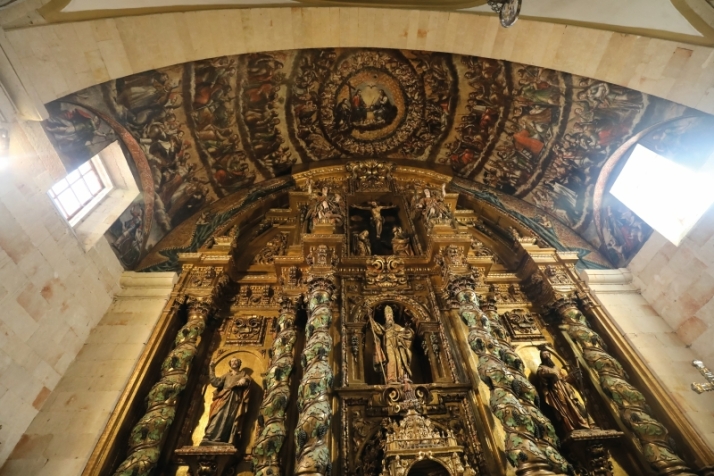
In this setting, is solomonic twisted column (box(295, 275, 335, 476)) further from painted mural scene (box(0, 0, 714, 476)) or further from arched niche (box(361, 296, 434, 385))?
arched niche (box(361, 296, 434, 385))

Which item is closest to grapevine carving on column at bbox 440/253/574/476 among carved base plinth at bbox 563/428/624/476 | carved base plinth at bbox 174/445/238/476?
carved base plinth at bbox 563/428/624/476

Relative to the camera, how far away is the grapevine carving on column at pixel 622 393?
15.0 feet

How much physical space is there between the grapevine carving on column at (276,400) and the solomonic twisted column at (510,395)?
9.23ft

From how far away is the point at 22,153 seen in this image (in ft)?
15.9

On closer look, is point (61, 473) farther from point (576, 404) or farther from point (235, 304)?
point (576, 404)

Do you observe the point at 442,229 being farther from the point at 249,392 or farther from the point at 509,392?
the point at 249,392

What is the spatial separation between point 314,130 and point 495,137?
4808 millimetres

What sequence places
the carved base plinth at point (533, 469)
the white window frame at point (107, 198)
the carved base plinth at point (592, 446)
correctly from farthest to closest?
the white window frame at point (107, 198)
the carved base plinth at point (592, 446)
the carved base plinth at point (533, 469)

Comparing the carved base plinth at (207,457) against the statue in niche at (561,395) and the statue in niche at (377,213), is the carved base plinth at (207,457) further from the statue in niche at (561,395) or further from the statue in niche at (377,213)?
the statue in niche at (377,213)

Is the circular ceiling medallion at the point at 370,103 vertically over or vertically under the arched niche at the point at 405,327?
over

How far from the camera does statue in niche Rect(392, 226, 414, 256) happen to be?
822cm

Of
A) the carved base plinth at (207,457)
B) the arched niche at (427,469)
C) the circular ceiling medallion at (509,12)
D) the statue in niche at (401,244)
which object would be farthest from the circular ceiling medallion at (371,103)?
the arched niche at (427,469)

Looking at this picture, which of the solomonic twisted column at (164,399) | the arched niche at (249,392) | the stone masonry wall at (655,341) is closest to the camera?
the solomonic twisted column at (164,399)

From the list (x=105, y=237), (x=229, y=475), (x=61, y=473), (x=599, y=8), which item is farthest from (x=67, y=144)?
(x=599, y=8)
